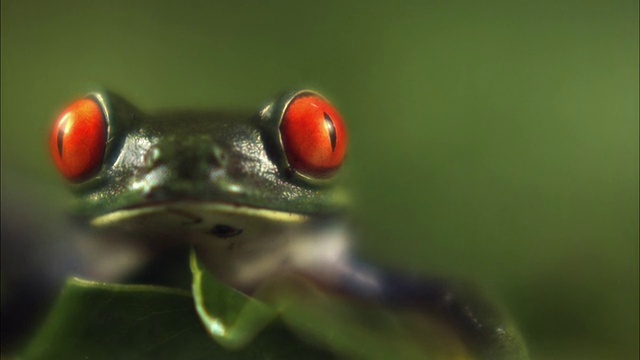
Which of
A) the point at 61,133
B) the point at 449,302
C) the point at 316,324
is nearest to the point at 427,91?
the point at 449,302

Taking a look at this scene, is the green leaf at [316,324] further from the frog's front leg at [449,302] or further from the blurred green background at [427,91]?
the blurred green background at [427,91]

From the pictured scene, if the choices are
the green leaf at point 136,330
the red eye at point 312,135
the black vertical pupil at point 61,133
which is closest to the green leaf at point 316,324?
the green leaf at point 136,330

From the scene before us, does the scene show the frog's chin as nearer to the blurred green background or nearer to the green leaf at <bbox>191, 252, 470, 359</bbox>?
the green leaf at <bbox>191, 252, 470, 359</bbox>

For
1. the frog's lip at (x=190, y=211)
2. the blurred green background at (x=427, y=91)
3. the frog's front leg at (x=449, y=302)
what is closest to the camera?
the frog's lip at (x=190, y=211)

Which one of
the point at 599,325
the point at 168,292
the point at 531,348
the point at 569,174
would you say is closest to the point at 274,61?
the point at 569,174

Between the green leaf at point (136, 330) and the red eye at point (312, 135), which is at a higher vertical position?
the red eye at point (312, 135)

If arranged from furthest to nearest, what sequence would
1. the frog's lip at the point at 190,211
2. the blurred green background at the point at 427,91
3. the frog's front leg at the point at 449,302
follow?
the blurred green background at the point at 427,91 → the frog's front leg at the point at 449,302 → the frog's lip at the point at 190,211

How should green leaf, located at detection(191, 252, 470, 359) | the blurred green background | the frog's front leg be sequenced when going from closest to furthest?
green leaf, located at detection(191, 252, 470, 359) < the frog's front leg < the blurred green background

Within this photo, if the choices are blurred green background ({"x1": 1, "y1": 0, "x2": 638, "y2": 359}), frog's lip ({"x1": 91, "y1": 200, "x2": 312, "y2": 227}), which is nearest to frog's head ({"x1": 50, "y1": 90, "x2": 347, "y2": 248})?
frog's lip ({"x1": 91, "y1": 200, "x2": 312, "y2": 227})
